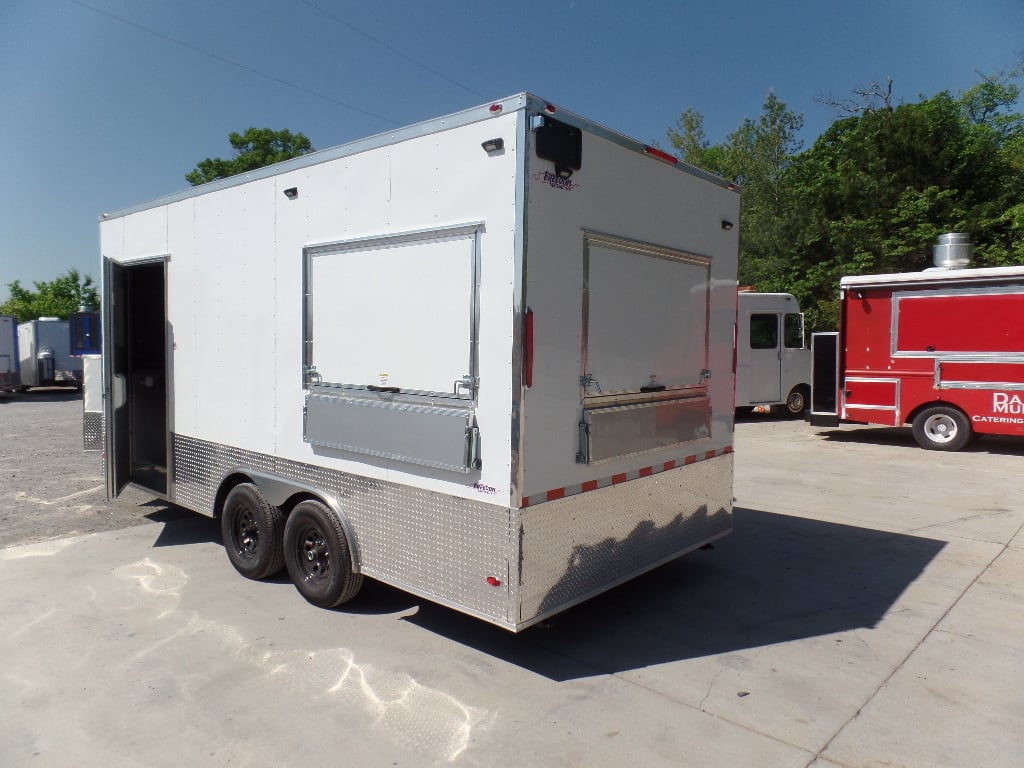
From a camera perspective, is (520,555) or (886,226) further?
(886,226)

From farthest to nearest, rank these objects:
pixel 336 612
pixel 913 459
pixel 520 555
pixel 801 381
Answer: pixel 801 381, pixel 913 459, pixel 336 612, pixel 520 555

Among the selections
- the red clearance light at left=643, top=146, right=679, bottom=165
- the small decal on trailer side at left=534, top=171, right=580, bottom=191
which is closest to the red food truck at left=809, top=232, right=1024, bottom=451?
the red clearance light at left=643, top=146, right=679, bottom=165

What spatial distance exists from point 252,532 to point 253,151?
33.2 meters

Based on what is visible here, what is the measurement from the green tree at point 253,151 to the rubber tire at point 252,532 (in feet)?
102

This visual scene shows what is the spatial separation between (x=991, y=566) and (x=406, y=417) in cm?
474

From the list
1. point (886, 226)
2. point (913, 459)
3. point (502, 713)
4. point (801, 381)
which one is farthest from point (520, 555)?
point (886, 226)

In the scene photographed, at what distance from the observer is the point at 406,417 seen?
155 inches

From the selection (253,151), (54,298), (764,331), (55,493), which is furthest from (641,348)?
(54,298)

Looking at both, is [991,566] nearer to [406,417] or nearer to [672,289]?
[672,289]

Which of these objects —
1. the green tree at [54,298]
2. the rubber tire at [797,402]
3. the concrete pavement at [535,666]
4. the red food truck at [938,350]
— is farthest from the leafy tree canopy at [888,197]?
the green tree at [54,298]

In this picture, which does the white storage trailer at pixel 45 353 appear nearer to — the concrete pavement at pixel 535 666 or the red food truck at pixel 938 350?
the concrete pavement at pixel 535 666

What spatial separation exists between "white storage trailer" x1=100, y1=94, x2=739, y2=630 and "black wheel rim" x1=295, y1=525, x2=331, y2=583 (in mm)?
17

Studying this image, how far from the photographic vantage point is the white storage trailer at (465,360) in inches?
140

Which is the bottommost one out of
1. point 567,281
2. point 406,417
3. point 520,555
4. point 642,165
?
point 520,555
